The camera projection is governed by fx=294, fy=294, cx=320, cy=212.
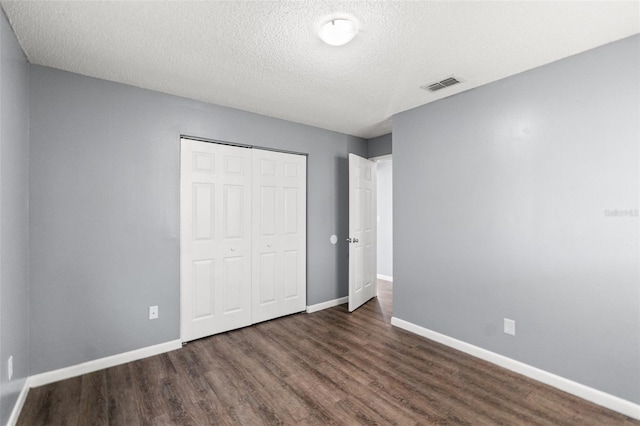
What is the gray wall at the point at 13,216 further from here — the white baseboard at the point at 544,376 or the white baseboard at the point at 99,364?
the white baseboard at the point at 544,376

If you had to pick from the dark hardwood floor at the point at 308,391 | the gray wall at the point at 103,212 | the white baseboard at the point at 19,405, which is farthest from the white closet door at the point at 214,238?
the white baseboard at the point at 19,405

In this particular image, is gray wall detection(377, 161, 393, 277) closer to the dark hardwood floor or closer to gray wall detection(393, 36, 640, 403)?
Result: gray wall detection(393, 36, 640, 403)

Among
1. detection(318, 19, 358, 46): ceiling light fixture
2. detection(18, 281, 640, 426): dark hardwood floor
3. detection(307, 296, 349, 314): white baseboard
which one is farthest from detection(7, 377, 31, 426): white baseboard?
detection(318, 19, 358, 46): ceiling light fixture

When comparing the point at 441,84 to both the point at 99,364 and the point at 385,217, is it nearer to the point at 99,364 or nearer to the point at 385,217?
the point at 385,217

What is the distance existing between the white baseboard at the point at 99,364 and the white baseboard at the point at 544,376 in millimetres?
2676

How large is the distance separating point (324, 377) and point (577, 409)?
71.0 inches

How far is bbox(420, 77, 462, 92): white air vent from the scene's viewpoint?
8.80 ft

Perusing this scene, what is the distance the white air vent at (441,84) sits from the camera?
2.68 m

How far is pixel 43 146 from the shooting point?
2387mm

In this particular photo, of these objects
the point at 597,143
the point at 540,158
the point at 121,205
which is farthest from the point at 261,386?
the point at 597,143

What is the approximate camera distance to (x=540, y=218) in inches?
96.3

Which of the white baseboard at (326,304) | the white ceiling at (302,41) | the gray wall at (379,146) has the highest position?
the white ceiling at (302,41)

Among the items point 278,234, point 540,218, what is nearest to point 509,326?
point 540,218

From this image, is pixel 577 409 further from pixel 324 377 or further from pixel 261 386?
pixel 261 386
